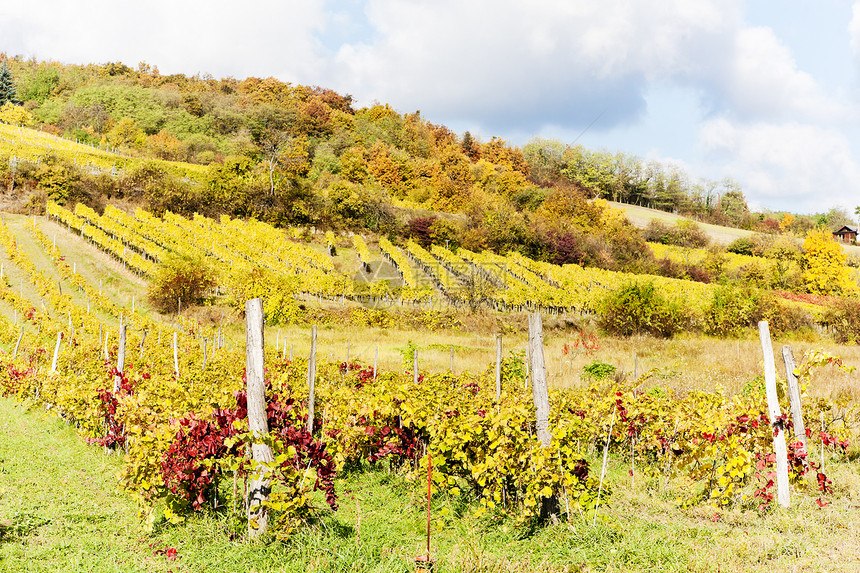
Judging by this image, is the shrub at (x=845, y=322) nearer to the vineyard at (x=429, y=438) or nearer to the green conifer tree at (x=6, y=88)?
the vineyard at (x=429, y=438)

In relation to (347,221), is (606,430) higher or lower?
lower

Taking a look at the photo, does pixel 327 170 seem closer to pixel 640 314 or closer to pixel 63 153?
pixel 63 153

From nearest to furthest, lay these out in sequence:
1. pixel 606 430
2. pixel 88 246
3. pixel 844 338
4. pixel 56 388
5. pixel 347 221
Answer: pixel 606 430 < pixel 56 388 < pixel 844 338 < pixel 88 246 < pixel 347 221

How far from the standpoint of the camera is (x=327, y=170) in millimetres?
68312

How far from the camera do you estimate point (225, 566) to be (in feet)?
13.9

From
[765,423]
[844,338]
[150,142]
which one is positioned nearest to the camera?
[765,423]

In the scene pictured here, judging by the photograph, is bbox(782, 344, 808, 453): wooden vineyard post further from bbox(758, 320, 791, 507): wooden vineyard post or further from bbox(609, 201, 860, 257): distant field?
bbox(609, 201, 860, 257): distant field

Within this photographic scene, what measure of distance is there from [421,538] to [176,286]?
82.5 feet

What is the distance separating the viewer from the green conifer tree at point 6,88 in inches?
2938

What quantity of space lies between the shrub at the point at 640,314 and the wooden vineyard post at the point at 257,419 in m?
26.5

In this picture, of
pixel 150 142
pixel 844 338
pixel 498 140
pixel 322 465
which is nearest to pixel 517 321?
pixel 844 338

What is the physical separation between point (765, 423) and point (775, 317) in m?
28.2

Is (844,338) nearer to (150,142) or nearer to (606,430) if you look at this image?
(606,430)

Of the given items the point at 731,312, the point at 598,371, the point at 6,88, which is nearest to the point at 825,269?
the point at 731,312
